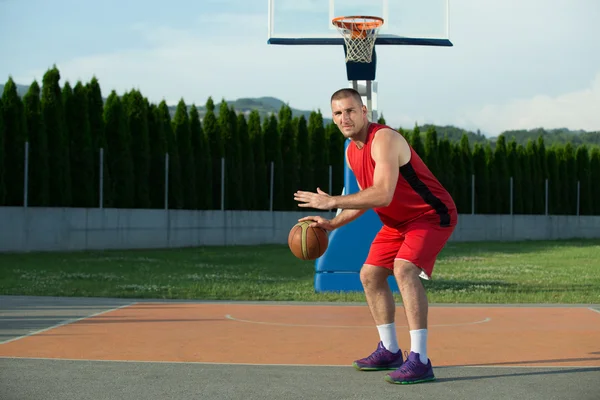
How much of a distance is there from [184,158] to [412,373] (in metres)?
27.1

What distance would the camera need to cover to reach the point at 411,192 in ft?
24.5

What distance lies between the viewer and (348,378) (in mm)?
7500

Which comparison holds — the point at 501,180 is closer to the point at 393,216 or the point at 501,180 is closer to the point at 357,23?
the point at 357,23

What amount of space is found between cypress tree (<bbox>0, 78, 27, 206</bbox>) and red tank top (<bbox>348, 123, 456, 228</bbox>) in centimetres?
2048

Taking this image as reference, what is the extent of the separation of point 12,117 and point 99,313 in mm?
16527

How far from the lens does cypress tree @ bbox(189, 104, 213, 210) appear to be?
33844 mm

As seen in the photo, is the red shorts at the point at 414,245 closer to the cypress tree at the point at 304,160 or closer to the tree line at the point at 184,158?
the tree line at the point at 184,158

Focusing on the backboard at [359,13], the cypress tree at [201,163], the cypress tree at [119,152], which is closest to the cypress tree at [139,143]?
the cypress tree at [119,152]

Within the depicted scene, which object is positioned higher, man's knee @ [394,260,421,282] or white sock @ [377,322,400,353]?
man's knee @ [394,260,421,282]

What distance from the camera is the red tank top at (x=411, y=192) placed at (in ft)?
24.4

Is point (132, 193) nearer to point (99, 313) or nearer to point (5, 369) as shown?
point (99, 313)

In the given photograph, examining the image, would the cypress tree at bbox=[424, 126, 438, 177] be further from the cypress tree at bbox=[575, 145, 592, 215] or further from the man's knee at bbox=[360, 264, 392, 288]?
the man's knee at bbox=[360, 264, 392, 288]

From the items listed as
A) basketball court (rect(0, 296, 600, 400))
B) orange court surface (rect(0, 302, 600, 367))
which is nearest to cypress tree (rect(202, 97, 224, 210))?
basketball court (rect(0, 296, 600, 400))

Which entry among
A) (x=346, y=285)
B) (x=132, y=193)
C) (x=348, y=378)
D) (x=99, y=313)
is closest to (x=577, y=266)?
(x=346, y=285)
